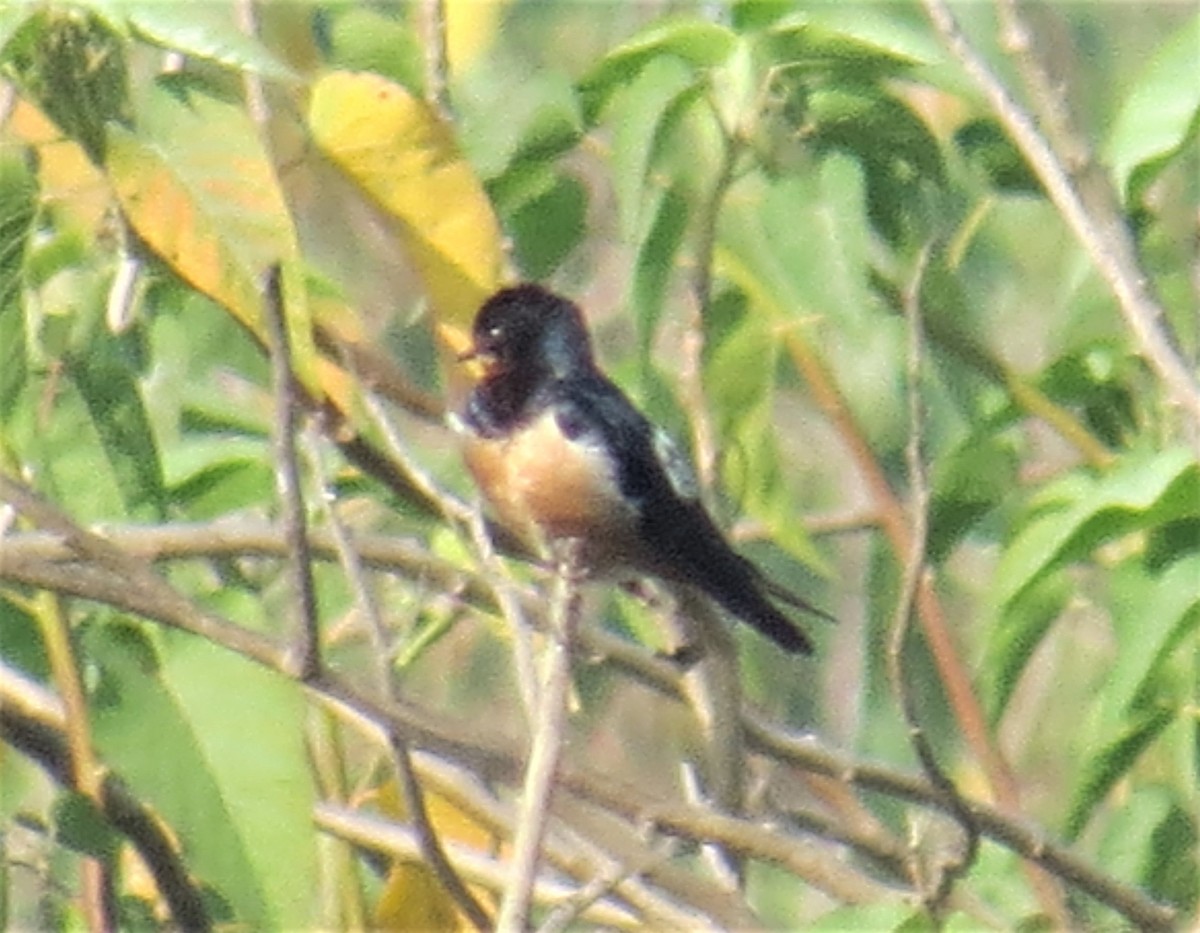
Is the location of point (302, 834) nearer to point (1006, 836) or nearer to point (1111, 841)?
point (1006, 836)

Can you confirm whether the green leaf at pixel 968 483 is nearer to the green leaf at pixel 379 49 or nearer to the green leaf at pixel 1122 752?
the green leaf at pixel 1122 752

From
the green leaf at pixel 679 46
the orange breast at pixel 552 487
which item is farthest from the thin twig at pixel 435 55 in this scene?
the orange breast at pixel 552 487

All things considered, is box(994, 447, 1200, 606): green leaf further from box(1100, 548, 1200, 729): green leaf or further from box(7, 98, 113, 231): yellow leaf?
box(7, 98, 113, 231): yellow leaf

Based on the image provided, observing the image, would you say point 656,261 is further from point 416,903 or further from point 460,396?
point 416,903

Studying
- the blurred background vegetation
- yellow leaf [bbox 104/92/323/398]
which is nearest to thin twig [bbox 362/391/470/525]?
the blurred background vegetation

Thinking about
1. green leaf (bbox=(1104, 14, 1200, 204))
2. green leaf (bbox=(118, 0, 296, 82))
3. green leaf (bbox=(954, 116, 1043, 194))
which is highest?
green leaf (bbox=(118, 0, 296, 82))
